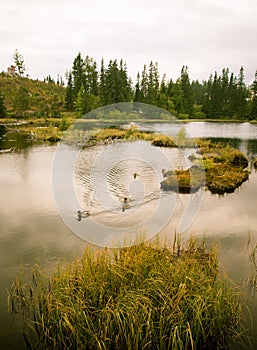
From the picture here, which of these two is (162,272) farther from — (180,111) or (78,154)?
(180,111)

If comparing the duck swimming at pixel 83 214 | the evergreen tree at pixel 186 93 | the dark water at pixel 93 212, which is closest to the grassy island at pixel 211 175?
the dark water at pixel 93 212

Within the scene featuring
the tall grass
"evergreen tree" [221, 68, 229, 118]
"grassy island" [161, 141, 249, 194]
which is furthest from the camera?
"evergreen tree" [221, 68, 229, 118]

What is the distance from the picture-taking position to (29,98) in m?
58.1

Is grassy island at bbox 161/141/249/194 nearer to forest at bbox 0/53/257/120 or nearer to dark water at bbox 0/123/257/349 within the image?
dark water at bbox 0/123/257/349

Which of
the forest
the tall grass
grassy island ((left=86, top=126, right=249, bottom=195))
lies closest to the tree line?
the forest

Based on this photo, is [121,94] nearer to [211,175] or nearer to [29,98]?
[29,98]

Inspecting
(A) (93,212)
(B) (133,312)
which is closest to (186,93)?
(A) (93,212)

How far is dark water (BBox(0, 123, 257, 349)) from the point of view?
7035mm

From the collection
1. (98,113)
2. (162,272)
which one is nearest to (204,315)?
(162,272)

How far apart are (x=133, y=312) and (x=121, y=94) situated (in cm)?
6107

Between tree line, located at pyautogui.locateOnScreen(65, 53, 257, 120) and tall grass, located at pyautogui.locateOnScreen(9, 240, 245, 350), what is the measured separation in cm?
5615

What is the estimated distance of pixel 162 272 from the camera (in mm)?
5148

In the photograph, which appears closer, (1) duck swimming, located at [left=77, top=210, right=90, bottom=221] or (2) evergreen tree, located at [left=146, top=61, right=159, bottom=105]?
(1) duck swimming, located at [left=77, top=210, right=90, bottom=221]

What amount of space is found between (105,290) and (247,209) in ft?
26.2
